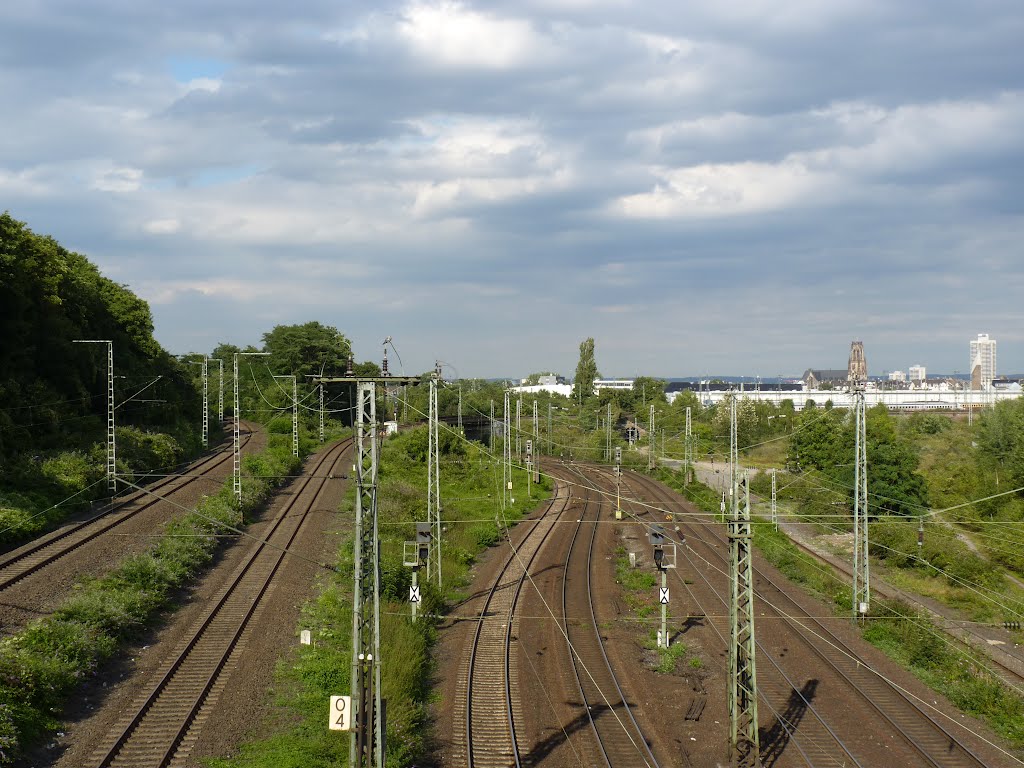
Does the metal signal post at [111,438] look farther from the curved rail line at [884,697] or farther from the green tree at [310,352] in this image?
the green tree at [310,352]

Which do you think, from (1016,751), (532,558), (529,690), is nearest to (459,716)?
(529,690)

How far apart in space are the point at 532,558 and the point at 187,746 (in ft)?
69.1

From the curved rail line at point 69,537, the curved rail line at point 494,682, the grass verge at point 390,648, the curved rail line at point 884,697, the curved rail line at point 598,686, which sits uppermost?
the curved rail line at point 69,537

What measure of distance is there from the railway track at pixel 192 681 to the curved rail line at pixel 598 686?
8.35 meters

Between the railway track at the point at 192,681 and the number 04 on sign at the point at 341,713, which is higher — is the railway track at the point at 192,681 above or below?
below

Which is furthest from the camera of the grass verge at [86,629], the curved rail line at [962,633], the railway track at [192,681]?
the curved rail line at [962,633]

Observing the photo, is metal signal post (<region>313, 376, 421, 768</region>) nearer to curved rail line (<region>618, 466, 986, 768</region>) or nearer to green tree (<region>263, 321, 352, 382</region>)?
curved rail line (<region>618, 466, 986, 768</region>)

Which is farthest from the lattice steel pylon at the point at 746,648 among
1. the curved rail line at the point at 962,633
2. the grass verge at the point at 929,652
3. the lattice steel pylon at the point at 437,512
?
the lattice steel pylon at the point at 437,512

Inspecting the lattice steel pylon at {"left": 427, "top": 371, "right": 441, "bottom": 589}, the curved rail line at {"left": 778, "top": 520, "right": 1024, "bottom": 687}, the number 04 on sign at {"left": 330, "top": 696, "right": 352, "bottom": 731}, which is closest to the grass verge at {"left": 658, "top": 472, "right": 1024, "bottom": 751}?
the curved rail line at {"left": 778, "top": 520, "right": 1024, "bottom": 687}

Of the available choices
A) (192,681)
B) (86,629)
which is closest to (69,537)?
(86,629)

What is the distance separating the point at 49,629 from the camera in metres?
19.7

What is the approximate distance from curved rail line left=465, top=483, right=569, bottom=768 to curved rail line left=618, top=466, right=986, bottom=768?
8612 millimetres

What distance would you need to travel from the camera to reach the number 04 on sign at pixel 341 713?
13523mm

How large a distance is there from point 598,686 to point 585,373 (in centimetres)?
9481
